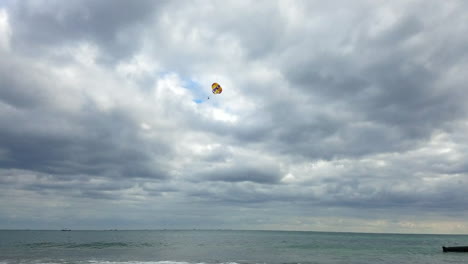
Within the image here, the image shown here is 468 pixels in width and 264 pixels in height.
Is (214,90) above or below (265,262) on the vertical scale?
above

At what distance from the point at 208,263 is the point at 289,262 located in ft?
45.5

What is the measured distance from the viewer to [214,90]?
4847 centimetres

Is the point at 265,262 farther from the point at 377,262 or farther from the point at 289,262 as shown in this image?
the point at 377,262

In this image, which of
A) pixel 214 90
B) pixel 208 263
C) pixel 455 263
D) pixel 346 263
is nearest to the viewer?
pixel 214 90

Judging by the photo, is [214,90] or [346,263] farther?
[346,263]

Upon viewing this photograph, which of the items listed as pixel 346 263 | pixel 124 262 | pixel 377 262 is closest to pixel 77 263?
pixel 124 262

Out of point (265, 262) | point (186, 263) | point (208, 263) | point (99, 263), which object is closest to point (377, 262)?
point (265, 262)

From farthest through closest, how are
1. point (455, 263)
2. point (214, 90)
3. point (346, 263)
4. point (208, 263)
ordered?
point (455, 263) < point (346, 263) < point (208, 263) < point (214, 90)

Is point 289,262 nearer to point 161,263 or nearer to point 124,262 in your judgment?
point 161,263

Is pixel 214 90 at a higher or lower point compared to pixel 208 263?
higher

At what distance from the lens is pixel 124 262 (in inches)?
2058

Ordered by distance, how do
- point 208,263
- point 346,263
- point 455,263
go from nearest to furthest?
point 208,263 → point 346,263 → point 455,263

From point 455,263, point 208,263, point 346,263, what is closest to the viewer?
point 208,263

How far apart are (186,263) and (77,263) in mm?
16932
